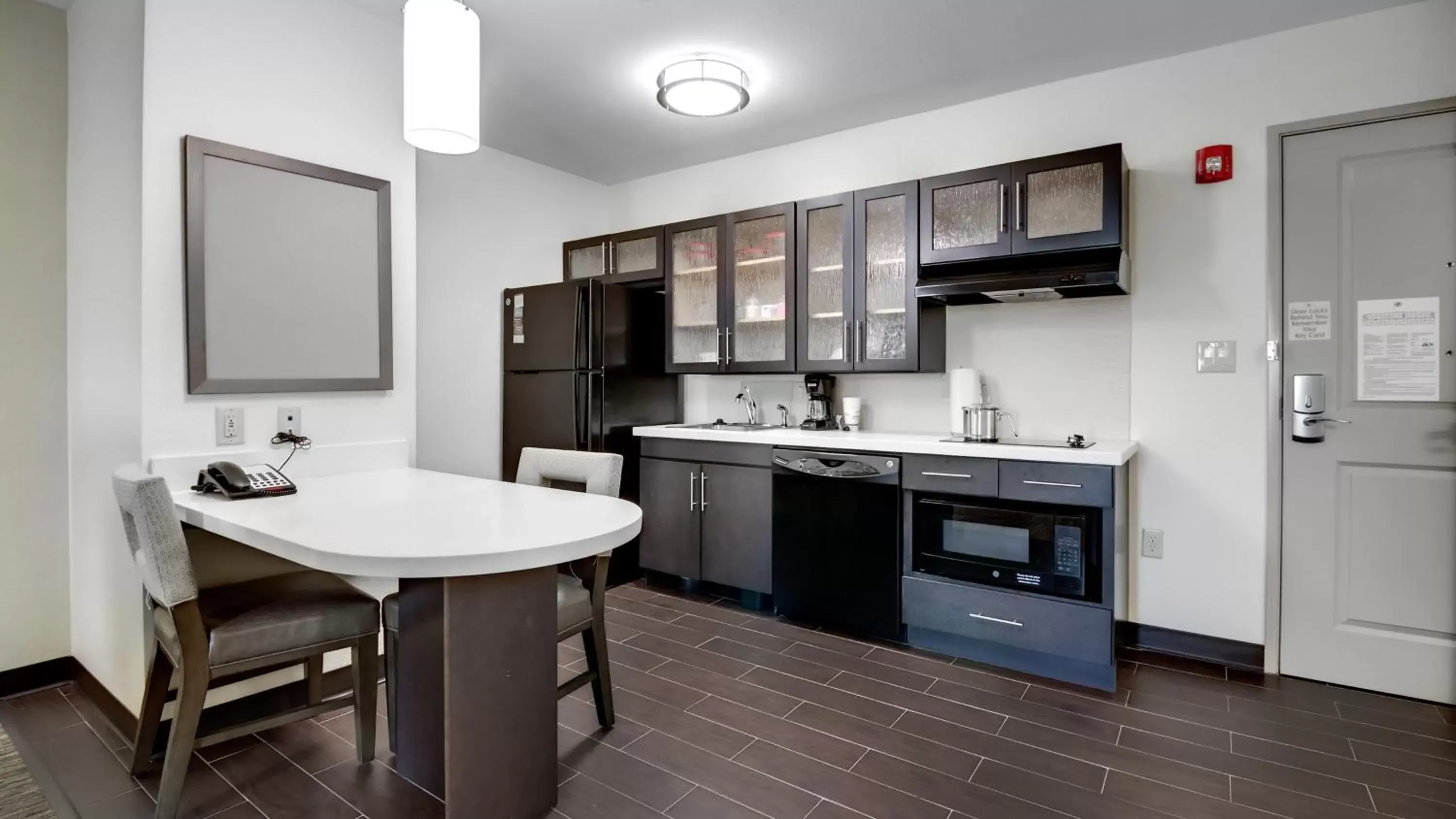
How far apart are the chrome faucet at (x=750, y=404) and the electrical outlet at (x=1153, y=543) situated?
2.07 meters

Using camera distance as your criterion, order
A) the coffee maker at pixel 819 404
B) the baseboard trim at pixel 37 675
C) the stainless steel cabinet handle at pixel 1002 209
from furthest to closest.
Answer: the coffee maker at pixel 819 404 → the stainless steel cabinet handle at pixel 1002 209 → the baseboard trim at pixel 37 675

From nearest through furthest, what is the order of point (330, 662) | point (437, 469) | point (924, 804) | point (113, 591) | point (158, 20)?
point (924, 804) → point (158, 20) → point (113, 591) → point (330, 662) → point (437, 469)

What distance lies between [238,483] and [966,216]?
297 cm

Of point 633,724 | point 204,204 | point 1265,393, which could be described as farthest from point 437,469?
point 1265,393

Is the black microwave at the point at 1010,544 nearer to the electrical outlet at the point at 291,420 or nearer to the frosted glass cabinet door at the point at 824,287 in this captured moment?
the frosted glass cabinet door at the point at 824,287

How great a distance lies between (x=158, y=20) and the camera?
6.93 feet

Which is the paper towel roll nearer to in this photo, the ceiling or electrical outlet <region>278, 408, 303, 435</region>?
the ceiling

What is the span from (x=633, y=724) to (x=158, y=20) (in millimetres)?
2720

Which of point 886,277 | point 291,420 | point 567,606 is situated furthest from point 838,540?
point 291,420

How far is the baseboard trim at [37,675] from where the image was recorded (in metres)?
2.53

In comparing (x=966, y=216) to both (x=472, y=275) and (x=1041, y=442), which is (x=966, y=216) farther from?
(x=472, y=275)

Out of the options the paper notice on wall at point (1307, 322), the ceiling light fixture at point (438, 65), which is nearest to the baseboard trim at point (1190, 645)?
the paper notice on wall at point (1307, 322)

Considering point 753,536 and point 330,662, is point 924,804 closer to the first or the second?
point 753,536

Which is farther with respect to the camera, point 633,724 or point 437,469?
point 437,469
